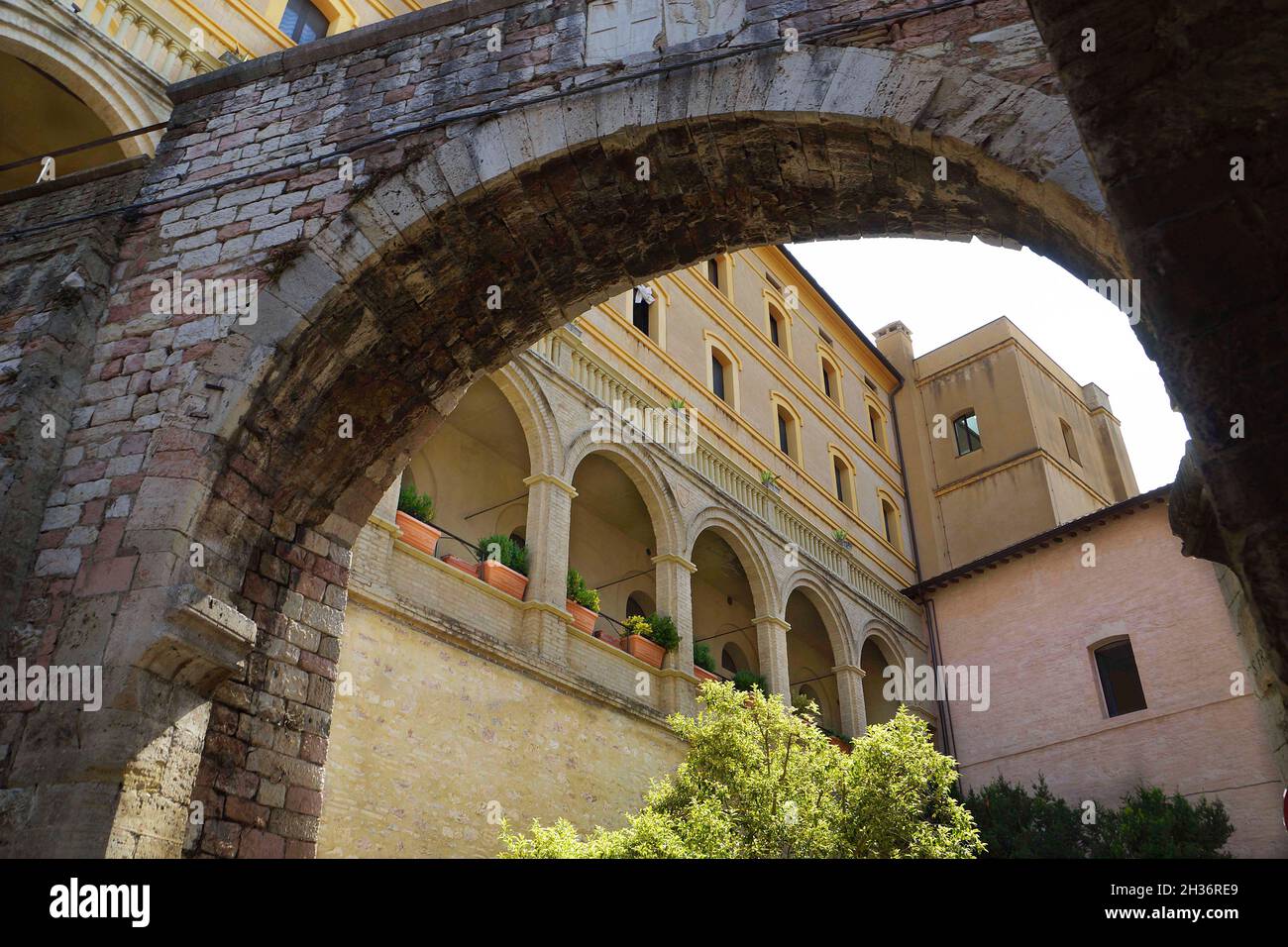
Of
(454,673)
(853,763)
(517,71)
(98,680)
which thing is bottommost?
(98,680)

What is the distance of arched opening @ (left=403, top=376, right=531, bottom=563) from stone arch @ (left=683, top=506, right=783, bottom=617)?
3328mm

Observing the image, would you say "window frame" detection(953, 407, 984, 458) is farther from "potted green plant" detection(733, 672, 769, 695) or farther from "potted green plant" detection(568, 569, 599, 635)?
"potted green plant" detection(568, 569, 599, 635)

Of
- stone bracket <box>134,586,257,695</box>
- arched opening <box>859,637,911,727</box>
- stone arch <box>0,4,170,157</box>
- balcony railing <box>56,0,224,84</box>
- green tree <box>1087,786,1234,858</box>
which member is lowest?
stone bracket <box>134,586,257,695</box>

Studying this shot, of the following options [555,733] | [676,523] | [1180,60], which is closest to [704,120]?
[1180,60]

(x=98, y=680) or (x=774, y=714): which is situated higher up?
(x=774, y=714)

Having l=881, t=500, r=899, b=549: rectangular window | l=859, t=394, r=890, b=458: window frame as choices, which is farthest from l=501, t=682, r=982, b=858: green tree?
l=859, t=394, r=890, b=458: window frame

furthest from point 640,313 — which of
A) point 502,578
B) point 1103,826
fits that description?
point 1103,826

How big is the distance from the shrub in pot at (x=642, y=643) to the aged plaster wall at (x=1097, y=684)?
26.1 ft

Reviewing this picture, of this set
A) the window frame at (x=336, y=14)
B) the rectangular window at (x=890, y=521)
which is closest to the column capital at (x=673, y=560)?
the window frame at (x=336, y=14)

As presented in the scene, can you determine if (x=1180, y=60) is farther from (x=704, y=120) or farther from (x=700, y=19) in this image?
(x=700, y=19)

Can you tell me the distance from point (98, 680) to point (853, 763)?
7.36m

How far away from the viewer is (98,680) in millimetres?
4945

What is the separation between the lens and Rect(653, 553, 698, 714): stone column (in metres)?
14.4

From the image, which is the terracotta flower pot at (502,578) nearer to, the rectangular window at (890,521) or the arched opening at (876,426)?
the rectangular window at (890,521)
